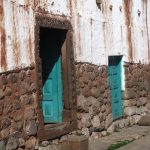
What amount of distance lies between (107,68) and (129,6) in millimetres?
2136

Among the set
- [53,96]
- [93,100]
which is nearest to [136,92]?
[93,100]

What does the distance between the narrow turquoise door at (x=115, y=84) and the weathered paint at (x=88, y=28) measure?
0.26 metres

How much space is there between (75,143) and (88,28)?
8.19ft

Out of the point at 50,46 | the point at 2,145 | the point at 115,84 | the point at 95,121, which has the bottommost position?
the point at 2,145

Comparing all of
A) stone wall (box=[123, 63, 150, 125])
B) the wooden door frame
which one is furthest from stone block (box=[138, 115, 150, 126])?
the wooden door frame

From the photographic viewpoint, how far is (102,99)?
10023 mm

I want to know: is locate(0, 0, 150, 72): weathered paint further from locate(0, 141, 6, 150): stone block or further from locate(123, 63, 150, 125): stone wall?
locate(0, 141, 6, 150): stone block

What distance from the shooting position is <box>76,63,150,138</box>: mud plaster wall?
9.23m

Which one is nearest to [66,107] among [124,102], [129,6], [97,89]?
[97,89]

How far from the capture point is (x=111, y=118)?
10414 millimetres

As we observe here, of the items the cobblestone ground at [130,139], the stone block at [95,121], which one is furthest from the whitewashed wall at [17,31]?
the stone block at [95,121]

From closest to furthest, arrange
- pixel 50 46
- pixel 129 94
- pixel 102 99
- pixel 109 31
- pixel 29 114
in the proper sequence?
pixel 29 114, pixel 50 46, pixel 102 99, pixel 109 31, pixel 129 94

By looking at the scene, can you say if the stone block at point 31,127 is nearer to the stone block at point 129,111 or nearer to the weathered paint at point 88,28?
the weathered paint at point 88,28

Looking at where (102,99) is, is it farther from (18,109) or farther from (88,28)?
(18,109)
